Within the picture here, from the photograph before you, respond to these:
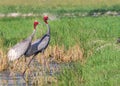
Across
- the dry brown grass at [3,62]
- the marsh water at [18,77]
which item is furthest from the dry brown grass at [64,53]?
the dry brown grass at [3,62]

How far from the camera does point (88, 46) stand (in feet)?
58.1

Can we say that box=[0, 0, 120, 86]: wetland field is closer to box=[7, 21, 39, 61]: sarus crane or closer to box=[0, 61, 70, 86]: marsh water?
box=[0, 61, 70, 86]: marsh water

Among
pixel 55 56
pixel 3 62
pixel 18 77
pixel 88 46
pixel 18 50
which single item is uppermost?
pixel 18 50

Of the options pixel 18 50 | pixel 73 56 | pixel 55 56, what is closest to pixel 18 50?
pixel 18 50

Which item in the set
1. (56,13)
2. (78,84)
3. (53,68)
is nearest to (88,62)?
(53,68)

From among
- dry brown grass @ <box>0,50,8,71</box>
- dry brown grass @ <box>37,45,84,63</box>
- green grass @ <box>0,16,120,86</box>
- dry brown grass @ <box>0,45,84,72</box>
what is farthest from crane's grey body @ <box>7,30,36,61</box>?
→ dry brown grass @ <box>37,45,84,63</box>

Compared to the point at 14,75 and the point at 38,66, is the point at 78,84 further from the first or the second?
the point at 38,66

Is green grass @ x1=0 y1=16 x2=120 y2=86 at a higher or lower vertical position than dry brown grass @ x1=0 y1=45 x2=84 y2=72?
higher

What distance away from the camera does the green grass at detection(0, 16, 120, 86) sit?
1277cm

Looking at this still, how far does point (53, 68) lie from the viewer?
16.2m

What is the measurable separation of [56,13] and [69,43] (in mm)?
19857

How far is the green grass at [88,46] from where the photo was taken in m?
12.8

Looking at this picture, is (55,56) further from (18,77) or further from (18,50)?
(18,50)

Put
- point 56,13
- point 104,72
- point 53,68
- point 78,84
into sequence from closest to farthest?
1. point 78,84
2. point 104,72
3. point 53,68
4. point 56,13
